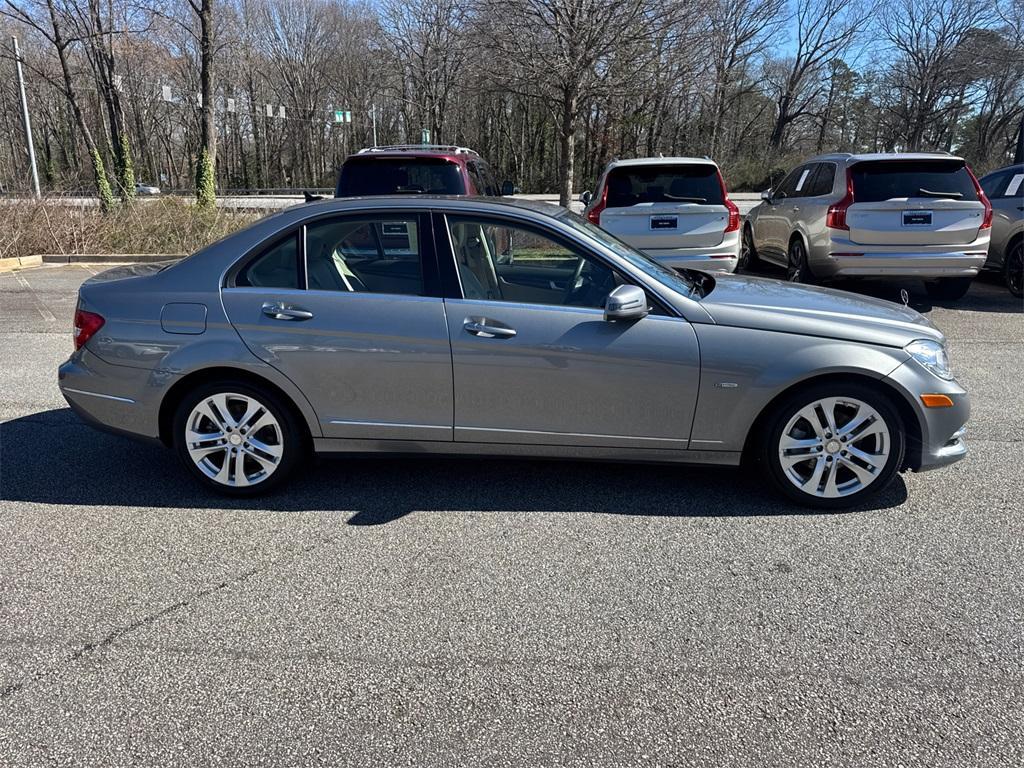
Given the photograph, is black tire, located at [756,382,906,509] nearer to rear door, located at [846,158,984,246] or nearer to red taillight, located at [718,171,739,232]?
red taillight, located at [718,171,739,232]

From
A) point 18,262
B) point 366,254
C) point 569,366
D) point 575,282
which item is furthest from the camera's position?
point 18,262

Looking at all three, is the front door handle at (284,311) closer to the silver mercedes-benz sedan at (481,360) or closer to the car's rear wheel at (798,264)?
the silver mercedes-benz sedan at (481,360)

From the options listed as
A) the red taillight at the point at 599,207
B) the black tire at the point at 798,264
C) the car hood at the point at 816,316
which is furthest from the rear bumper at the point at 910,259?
the car hood at the point at 816,316

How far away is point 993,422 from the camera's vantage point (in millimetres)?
5543

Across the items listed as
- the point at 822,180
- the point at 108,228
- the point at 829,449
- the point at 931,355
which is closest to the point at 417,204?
the point at 829,449

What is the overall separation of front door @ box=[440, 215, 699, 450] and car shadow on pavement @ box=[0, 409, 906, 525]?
38 centimetres

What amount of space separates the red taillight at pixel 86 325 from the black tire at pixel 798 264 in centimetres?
827

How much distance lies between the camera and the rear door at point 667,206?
912cm

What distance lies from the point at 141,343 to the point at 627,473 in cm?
280

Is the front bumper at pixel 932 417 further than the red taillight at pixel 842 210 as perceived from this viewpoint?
No

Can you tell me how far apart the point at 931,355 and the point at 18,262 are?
14.5 meters

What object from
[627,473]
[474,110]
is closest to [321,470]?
[627,473]

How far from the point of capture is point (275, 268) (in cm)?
420

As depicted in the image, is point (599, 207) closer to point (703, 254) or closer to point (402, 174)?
point (703, 254)
